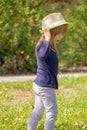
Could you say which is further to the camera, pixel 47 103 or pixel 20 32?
pixel 20 32

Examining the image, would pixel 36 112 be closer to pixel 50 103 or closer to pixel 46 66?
pixel 50 103

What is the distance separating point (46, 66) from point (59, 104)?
2.61m

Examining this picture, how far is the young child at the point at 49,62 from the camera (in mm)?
5086

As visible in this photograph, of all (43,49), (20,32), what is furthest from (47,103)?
(20,32)

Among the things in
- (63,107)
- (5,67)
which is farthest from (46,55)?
(5,67)

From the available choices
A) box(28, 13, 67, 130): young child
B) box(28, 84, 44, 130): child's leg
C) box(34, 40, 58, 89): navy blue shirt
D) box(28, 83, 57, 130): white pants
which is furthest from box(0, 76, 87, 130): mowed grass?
box(34, 40, 58, 89): navy blue shirt

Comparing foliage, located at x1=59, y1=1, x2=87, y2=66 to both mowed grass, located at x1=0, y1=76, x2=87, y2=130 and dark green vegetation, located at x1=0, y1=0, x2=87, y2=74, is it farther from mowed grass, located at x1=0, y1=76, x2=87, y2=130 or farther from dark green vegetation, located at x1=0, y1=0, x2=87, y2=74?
mowed grass, located at x1=0, y1=76, x2=87, y2=130

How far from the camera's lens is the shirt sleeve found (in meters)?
5.04

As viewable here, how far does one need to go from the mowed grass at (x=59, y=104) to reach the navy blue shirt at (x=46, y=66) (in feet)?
3.28

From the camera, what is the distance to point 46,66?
515 centimetres

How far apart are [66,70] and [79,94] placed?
4421 mm

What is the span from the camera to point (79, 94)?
347 inches

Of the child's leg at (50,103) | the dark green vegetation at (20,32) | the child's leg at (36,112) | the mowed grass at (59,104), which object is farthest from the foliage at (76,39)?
the child's leg at (50,103)

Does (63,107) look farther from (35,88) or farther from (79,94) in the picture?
(35,88)
